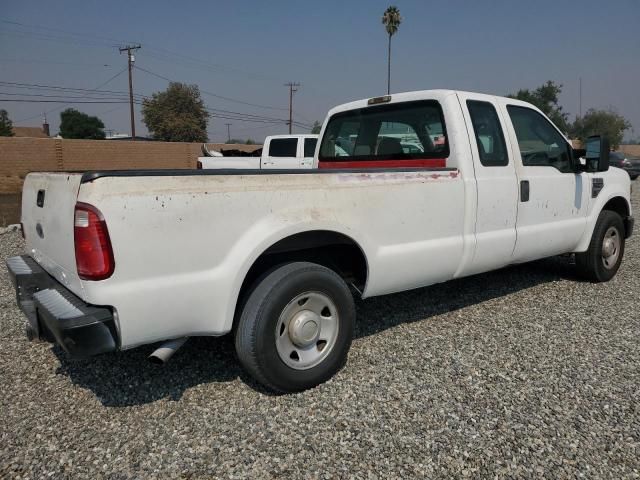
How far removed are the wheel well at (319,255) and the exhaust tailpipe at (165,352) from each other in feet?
1.46

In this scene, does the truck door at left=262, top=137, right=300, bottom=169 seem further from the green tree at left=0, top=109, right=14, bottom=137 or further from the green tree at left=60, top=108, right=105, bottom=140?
the green tree at left=60, top=108, right=105, bottom=140

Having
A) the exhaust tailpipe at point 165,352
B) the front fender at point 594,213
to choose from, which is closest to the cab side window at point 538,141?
the front fender at point 594,213

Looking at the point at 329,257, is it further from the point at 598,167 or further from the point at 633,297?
the point at 633,297

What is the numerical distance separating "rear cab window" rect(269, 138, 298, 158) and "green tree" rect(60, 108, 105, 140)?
64783 millimetres

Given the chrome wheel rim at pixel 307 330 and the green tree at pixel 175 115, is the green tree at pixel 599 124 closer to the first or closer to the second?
the green tree at pixel 175 115

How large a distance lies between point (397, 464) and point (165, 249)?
5.03 feet

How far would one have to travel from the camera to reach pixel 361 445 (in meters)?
2.60

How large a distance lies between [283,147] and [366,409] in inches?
443

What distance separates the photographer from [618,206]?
5664 millimetres

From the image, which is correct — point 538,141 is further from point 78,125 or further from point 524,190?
point 78,125

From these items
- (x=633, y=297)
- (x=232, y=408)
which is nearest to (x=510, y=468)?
(x=232, y=408)

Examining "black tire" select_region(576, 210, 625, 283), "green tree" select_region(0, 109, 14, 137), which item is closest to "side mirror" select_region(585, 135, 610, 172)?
"black tire" select_region(576, 210, 625, 283)

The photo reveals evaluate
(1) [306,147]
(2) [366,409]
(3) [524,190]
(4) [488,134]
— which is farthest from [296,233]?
(1) [306,147]

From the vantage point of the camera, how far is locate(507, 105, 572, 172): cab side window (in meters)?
4.52
